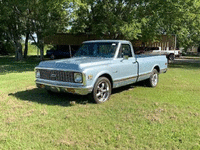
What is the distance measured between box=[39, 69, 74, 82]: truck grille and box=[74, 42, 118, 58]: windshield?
1.54 m

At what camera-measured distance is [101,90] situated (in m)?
5.72

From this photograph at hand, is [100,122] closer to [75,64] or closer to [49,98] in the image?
[75,64]

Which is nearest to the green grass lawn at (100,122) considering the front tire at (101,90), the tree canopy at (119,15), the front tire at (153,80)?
the front tire at (101,90)

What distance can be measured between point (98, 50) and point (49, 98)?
2229mm

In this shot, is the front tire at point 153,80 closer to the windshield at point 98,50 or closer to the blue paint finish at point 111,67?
the blue paint finish at point 111,67

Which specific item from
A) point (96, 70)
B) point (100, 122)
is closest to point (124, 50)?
point (96, 70)

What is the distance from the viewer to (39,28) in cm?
2019

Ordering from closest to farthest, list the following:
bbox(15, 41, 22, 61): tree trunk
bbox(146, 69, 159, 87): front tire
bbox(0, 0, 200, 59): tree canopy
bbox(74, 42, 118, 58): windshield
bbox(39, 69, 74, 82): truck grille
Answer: bbox(39, 69, 74, 82): truck grille < bbox(74, 42, 118, 58): windshield < bbox(146, 69, 159, 87): front tire < bbox(0, 0, 200, 59): tree canopy < bbox(15, 41, 22, 61): tree trunk

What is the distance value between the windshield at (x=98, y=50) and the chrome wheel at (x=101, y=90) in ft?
3.27

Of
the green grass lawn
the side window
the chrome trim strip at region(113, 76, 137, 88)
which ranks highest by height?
the side window

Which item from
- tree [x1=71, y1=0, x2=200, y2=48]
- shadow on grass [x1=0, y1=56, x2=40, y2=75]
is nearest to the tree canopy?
tree [x1=71, y1=0, x2=200, y2=48]

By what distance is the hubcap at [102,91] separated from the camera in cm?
570

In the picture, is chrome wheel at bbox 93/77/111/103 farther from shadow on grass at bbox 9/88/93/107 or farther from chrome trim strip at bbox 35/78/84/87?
chrome trim strip at bbox 35/78/84/87

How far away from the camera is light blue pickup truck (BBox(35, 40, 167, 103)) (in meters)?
5.22
